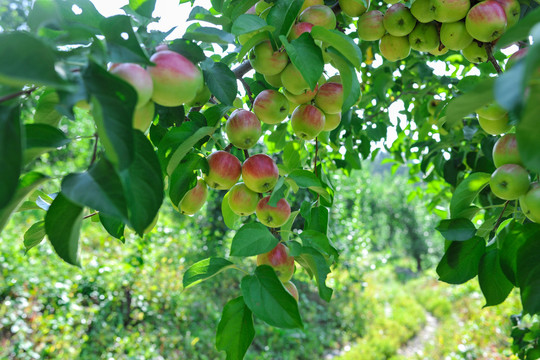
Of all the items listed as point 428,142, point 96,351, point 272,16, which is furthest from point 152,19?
point 96,351

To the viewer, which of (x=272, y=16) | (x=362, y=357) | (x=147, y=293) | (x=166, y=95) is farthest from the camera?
(x=362, y=357)

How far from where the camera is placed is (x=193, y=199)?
0.68 m

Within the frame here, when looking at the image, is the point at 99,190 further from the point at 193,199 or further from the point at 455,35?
the point at 455,35

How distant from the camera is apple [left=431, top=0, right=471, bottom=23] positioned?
63 centimetres

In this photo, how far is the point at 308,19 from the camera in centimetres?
62

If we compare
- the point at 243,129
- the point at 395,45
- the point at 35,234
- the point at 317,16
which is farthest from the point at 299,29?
the point at 35,234

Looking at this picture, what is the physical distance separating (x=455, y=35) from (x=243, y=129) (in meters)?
0.39

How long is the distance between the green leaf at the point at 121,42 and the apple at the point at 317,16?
300mm

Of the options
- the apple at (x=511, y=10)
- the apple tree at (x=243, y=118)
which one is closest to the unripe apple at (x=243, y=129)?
the apple tree at (x=243, y=118)

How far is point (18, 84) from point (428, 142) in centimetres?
133

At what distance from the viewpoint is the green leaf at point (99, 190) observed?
328mm

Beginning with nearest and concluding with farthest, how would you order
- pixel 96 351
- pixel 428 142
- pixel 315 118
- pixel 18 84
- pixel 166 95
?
pixel 18 84 → pixel 166 95 → pixel 315 118 → pixel 428 142 → pixel 96 351

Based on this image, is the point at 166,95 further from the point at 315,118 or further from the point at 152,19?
the point at 315,118

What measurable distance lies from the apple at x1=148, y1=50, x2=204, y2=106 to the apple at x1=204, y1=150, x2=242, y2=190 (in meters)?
0.19
